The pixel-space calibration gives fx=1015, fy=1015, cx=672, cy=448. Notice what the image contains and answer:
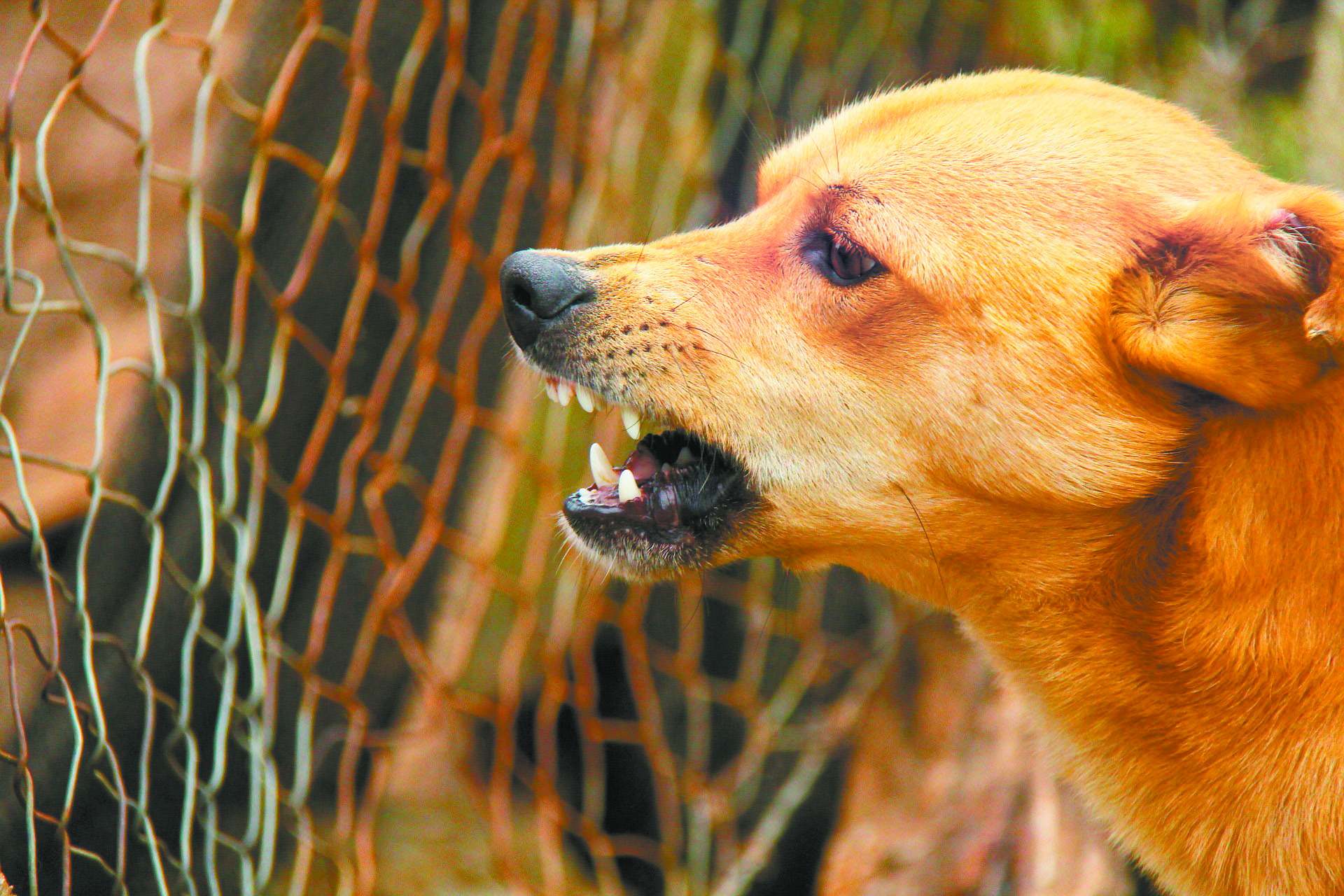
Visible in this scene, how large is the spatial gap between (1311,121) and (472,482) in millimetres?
3685

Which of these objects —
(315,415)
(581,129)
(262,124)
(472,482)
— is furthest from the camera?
(472,482)

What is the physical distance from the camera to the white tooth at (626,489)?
216cm

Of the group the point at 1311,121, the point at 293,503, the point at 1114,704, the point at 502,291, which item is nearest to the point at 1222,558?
the point at 1114,704

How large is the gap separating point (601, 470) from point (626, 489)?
72mm

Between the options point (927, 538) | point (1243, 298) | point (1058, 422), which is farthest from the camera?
point (927, 538)

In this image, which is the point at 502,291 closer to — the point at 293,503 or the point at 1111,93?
the point at 293,503

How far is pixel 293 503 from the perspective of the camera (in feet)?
8.85

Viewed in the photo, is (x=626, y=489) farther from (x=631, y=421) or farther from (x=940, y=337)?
(x=940, y=337)

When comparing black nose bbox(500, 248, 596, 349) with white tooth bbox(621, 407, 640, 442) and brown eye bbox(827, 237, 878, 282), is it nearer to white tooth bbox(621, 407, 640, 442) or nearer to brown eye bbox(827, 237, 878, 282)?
white tooth bbox(621, 407, 640, 442)

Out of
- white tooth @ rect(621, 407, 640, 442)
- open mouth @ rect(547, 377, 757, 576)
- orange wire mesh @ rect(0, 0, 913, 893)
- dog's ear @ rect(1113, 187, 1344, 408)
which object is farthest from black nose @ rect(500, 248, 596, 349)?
dog's ear @ rect(1113, 187, 1344, 408)

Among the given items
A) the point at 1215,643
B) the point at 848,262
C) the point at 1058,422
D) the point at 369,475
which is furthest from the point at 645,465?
the point at 369,475

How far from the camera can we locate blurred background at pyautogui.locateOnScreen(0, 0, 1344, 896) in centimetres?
270

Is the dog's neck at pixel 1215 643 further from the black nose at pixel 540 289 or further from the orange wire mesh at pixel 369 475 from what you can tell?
the orange wire mesh at pixel 369 475

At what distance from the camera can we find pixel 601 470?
2.18 m
